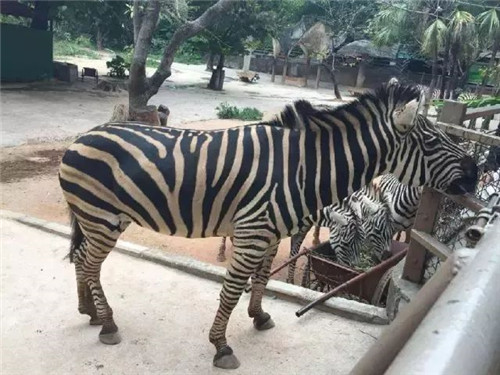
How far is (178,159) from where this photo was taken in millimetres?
3260

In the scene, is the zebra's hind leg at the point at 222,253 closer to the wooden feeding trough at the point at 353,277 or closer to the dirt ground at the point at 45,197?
the dirt ground at the point at 45,197

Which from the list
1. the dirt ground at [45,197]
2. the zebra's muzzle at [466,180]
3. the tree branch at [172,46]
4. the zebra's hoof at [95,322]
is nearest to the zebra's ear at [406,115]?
the zebra's muzzle at [466,180]

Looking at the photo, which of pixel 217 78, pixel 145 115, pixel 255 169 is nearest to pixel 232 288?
pixel 255 169

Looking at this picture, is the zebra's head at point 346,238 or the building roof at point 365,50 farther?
the building roof at point 365,50

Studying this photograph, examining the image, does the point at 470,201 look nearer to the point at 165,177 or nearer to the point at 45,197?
the point at 165,177

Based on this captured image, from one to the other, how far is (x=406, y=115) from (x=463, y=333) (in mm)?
2763

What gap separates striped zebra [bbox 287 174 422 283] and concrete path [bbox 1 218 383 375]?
1.66 m

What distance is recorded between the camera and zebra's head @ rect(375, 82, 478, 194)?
10.4 feet

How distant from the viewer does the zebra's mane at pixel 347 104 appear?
10.3 ft

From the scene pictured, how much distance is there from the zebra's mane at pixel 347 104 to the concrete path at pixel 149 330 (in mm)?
1743

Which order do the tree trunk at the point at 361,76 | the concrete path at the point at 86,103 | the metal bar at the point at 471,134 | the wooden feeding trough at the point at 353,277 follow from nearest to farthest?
the metal bar at the point at 471,134, the wooden feeding trough at the point at 353,277, the concrete path at the point at 86,103, the tree trunk at the point at 361,76

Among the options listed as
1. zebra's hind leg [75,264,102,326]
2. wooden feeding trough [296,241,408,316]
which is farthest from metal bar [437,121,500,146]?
zebra's hind leg [75,264,102,326]

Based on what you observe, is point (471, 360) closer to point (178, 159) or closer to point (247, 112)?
point (178, 159)

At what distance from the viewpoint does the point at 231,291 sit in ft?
10.9
